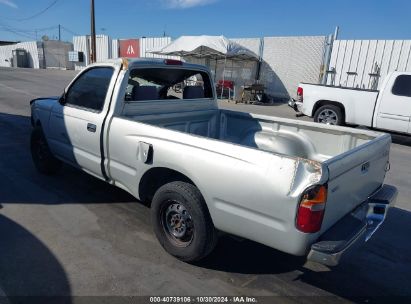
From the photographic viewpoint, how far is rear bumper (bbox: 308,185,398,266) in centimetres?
240

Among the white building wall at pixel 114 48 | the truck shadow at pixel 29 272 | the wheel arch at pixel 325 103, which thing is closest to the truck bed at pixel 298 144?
the truck shadow at pixel 29 272

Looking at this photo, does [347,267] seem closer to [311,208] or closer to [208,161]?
[311,208]

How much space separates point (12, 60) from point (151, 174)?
55.3 metres

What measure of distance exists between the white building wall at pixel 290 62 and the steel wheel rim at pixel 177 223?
53.2 ft

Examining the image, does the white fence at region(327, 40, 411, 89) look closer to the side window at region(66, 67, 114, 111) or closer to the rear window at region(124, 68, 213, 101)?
the rear window at region(124, 68, 213, 101)

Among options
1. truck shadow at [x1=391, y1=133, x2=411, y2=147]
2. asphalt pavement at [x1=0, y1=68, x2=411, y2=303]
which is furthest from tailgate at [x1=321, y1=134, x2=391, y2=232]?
truck shadow at [x1=391, y1=133, x2=411, y2=147]

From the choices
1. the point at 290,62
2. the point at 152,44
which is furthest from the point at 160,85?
the point at 152,44

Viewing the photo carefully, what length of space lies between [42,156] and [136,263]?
2.88m

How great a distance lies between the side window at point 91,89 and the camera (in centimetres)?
404

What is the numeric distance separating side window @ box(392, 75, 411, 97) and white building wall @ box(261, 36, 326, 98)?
8574mm

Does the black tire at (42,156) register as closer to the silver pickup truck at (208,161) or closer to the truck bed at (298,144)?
the silver pickup truck at (208,161)

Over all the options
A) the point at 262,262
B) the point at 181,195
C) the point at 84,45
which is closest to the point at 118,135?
the point at 181,195

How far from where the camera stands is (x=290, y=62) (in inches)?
739

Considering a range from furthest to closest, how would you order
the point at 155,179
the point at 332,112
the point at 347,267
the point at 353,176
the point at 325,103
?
the point at 325,103 < the point at 332,112 < the point at 155,179 < the point at 347,267 < the point at 353,176
